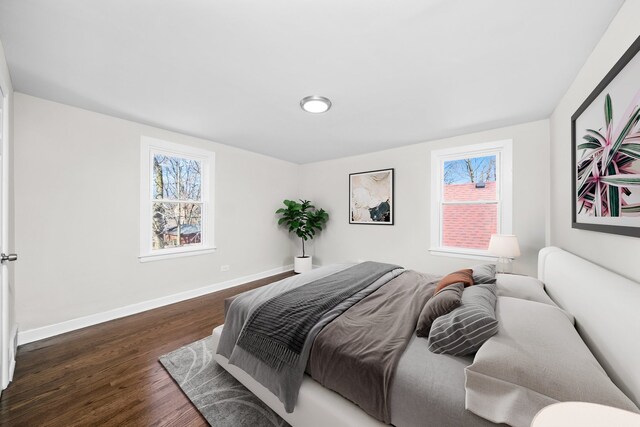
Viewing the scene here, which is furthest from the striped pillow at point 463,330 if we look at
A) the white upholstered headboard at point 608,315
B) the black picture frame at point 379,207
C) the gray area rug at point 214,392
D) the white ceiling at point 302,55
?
the black picture frame at point 379,207

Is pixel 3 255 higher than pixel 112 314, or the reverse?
pixel 3 255

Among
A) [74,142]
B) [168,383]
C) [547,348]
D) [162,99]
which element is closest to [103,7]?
[162,99]

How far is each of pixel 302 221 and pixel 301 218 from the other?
0.34 feet

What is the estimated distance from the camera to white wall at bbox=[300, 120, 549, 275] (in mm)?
2961

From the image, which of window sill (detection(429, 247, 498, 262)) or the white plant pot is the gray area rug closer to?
the white plant pot

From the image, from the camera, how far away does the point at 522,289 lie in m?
1.81

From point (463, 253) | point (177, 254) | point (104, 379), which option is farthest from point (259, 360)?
point (463, 253)

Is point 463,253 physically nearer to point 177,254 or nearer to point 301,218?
point 301,218

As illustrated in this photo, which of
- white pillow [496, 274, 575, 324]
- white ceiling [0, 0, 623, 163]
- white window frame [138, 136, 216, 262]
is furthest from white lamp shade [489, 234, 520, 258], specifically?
white window frame [138, 136, 216, 262]

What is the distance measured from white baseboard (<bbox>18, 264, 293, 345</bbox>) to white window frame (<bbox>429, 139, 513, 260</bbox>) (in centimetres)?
338

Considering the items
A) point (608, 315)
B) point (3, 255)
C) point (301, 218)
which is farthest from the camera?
point (301, 218)

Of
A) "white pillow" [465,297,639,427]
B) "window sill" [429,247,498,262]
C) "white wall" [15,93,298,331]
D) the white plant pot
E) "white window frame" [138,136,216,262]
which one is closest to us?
"white pillow" [465,297,639,427]

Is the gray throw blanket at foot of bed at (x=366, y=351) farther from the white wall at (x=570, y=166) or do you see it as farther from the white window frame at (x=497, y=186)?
the white window frame at (x=497, y=186)

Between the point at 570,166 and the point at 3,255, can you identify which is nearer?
the point at 3,255
